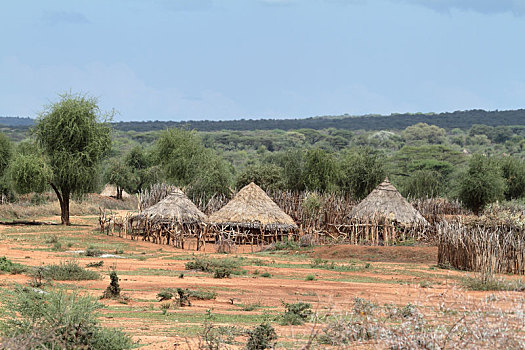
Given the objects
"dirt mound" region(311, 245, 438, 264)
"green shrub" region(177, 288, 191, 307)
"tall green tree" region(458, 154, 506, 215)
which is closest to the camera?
"green shrub" region(177, 288, 191, 307)

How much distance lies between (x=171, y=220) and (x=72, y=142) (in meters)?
5.96

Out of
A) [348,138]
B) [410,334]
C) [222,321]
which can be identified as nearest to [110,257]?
[222,321]

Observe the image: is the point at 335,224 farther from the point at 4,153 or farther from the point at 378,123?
the point at 378,123

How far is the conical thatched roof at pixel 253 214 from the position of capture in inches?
981

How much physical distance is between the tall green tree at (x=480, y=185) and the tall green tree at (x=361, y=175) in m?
5.02

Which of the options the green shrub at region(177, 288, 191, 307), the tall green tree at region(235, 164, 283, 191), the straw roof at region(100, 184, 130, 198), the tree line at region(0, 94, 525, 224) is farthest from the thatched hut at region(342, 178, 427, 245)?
the straw roof at region(100, 184, 130, 198)

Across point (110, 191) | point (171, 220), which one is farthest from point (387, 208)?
point (110, 191)

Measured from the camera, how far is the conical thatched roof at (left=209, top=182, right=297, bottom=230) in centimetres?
2491

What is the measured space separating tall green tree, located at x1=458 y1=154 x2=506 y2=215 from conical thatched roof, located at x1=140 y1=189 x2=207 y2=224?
1713cm

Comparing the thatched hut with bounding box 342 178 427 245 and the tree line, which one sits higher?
the tree line

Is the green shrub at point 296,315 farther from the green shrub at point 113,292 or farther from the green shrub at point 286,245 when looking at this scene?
the green shrub at point 286,245

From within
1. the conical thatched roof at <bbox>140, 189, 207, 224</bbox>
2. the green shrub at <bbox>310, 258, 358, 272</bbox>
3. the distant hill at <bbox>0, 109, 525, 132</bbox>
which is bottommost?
the green shrub at <bbox>310, 258, 358, 272</bbox>

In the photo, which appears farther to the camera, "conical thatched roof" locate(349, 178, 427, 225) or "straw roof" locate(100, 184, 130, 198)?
"straw roof" locate(100, 184, 130, 198)

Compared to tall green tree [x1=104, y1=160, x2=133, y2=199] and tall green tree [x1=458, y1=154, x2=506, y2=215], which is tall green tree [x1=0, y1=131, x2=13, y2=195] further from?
tall green tree [x1=458, y1=154, x2=506, y2=215]
